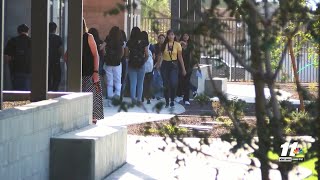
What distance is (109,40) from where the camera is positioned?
15906 millimetres

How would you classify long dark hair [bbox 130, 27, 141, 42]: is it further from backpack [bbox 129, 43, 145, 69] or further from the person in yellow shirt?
the person in yellow shirt

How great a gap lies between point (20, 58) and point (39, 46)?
5896mm

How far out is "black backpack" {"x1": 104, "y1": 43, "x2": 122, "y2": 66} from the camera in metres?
16.3

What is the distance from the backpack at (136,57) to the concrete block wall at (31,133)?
846 centimetres

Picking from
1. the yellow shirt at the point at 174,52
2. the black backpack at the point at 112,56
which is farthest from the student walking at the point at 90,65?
the yellow shirt at the point at 174,52

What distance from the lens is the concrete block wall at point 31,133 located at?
637 cm

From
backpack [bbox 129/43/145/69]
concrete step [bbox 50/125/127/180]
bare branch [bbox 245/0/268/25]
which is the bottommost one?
concrete step [bbox 50/125/127/180]

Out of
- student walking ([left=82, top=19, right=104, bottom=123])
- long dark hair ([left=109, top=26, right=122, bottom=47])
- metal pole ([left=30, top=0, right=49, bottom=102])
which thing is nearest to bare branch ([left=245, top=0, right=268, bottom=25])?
metal pole ([left=30, top=0, right=49, bottom=102])

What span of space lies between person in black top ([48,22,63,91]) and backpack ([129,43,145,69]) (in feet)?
8.30

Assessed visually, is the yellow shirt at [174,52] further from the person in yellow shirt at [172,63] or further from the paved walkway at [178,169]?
the paved walkway at [178,169]

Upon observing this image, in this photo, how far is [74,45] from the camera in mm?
10344

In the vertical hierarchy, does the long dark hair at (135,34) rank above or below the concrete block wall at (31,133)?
above

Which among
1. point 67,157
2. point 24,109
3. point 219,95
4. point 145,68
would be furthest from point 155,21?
point 145,68

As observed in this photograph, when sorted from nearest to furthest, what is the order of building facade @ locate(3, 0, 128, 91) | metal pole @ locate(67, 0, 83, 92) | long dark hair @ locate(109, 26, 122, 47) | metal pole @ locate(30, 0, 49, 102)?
metal pole @ locate(30, 0, 49, 102) < metal pole @ locate(67, 0, 83, 92) < long dark hair @ locate(109, 26, 122, 47) < building facade @ locate(3, 0, 128, 91)
